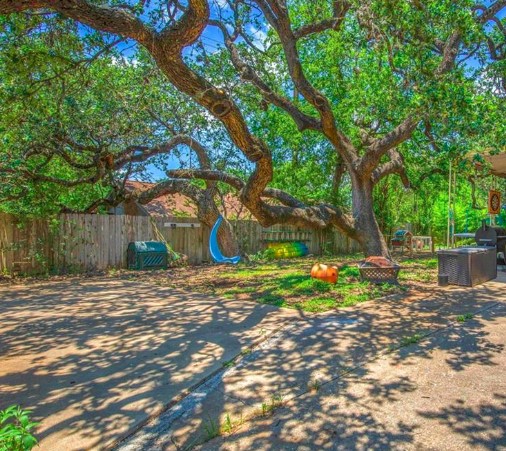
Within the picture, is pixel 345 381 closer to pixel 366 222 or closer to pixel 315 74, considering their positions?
pixel 366 222

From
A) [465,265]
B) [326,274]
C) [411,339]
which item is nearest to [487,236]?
[465,265]

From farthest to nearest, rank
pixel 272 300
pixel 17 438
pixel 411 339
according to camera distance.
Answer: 1. pixel 272 300
2. pixel 411 339
3. pixel 17 438

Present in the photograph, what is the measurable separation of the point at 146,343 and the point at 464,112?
4.70m

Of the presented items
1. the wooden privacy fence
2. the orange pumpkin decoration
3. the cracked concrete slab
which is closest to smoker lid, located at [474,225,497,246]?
the cracked concrete slab

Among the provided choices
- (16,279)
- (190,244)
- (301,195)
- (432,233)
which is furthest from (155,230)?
(432,233)

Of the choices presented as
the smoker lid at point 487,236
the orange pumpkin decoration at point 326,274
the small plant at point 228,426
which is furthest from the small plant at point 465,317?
the smoker lid at point 487,236

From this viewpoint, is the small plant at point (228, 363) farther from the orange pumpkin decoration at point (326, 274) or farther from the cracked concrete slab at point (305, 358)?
the orange pumpkin decoration at point (326, 274)

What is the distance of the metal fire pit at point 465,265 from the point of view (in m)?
6.42

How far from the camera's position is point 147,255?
10.3m

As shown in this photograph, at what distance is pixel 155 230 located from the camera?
36.4 ft

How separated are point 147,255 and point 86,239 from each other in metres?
1.58

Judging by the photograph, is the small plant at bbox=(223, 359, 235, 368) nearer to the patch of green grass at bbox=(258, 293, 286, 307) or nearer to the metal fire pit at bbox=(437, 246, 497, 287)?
the patch of green grass at bbox=(258, 293, 286, 307)

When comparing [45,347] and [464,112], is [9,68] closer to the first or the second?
[45,347]

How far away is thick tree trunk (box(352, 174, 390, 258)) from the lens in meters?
8.93
